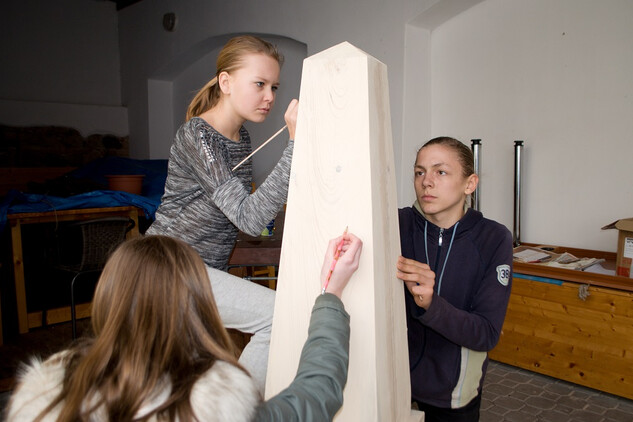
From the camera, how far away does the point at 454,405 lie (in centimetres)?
133

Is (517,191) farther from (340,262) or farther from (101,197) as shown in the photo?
(101,197)

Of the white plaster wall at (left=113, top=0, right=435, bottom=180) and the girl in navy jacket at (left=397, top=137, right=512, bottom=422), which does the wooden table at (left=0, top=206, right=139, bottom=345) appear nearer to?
the white plaster wall at (left=113, top=0, right=435, bottom=180)

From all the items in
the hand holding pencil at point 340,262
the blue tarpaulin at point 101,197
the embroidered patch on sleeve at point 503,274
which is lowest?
the embroidered patch on sleeve at point 503,274

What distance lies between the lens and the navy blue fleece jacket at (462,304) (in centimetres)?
131

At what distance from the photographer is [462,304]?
138cm

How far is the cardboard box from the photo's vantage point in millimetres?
2666

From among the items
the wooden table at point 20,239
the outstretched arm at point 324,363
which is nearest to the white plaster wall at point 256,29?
the wooden table at point 20,239

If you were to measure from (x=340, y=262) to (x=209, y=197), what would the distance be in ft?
1.85

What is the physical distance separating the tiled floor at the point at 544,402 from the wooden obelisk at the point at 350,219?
1.86 metres

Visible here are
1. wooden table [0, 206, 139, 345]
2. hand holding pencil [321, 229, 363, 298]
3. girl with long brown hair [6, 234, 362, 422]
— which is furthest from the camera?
wooden table [0, 206, 139, 345]

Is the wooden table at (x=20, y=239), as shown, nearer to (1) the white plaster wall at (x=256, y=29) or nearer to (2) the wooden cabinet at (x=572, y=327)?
(1) the white plaster wall at (x=256, y=29)

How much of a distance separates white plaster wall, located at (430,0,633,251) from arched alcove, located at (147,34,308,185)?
212cm

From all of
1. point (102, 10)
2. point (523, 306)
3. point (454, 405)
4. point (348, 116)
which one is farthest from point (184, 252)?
point (102, 10)

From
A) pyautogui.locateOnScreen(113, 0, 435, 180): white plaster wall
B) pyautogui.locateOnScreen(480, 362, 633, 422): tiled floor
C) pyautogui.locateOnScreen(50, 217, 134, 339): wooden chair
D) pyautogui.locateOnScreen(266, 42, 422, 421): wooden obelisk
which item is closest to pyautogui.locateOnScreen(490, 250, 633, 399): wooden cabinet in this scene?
pyautogui.locateOnScreen(480, 362, 633, 422): tiled floor
